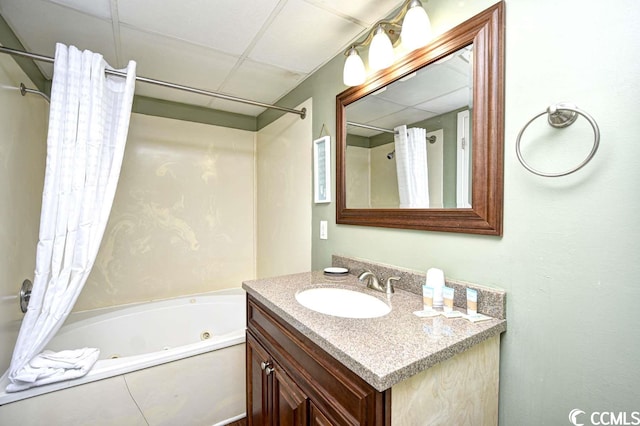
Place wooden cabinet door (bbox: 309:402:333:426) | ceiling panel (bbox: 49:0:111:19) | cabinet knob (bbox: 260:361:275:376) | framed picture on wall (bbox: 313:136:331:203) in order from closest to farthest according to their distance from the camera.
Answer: wooden cabinet door (bbox: 309:402:333:426), cabinet knob (bbox: 260:361:275:376), ceiling panel (bbox: 49:0:111:19), framed picture on wall (bbox: 313:136:331:203)

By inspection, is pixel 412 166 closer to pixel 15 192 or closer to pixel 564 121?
pixel 564 121

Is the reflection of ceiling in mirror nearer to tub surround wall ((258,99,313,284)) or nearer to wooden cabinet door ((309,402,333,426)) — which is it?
tub surround wall ((258,99,313,284))

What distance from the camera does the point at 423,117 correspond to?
123 centimetres

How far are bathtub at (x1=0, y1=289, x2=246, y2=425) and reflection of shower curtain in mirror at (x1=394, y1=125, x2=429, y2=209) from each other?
1.29 m

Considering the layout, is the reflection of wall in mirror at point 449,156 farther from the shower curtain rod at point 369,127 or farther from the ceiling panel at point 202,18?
the ceiling panel at point 202,18

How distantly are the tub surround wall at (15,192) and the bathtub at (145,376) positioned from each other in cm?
37

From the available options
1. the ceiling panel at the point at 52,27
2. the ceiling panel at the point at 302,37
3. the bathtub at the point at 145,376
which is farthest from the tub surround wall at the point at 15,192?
the ceiling panel at the point at 302,37

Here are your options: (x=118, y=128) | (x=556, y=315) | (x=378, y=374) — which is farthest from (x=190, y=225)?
(x=556, y=315)

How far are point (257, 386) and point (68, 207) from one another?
121cm

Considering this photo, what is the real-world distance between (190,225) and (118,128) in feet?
4.11

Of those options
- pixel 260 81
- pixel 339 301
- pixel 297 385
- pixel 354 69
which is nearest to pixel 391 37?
pixel 354 69

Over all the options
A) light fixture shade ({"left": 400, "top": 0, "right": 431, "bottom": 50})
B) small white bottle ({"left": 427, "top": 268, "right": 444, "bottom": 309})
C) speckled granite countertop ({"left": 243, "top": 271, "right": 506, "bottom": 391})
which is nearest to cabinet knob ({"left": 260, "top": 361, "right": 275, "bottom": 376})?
speckled granite countertop ({"left": 243, "top": 271, "right": 506, "bottom": 391})

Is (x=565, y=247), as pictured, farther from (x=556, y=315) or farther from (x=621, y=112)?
(x=621, y=112)

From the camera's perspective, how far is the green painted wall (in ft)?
2.28
